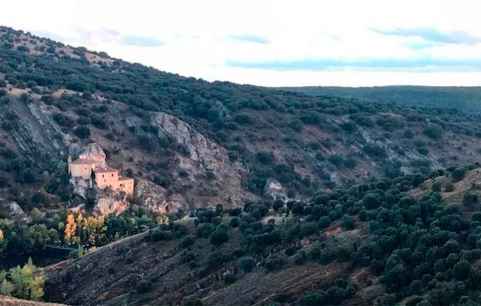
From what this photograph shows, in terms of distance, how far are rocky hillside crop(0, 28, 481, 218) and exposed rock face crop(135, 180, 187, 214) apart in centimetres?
27

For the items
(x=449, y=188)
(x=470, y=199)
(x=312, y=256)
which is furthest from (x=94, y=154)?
(x=470, y=199)

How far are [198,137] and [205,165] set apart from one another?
7.65 metres

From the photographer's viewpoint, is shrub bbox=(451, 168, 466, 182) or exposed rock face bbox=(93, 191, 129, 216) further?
exposed rock face bbox=(93, 191, 129, 216)

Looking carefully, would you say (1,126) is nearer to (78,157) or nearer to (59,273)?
(78,157)

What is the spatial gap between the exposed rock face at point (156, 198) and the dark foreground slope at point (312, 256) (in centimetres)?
3600

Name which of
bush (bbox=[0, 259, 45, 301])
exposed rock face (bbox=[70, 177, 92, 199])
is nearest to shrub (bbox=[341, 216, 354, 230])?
bush (bbox=[0, 259, 45, 301])

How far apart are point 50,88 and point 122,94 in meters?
14.6

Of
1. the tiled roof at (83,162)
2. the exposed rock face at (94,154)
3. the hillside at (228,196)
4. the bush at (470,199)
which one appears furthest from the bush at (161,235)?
the exposed rock face at (94,154)

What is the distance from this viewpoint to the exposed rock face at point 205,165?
445ft

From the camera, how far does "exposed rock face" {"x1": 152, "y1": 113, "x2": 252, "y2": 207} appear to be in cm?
13562

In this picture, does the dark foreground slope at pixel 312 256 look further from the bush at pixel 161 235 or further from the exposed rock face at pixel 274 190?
the exposed rock face at pixel 274 190

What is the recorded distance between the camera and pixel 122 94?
167m

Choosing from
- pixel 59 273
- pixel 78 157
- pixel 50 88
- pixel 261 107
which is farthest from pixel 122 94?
pixel 59 273

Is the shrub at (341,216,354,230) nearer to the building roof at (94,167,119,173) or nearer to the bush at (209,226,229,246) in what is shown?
the bush at (209,226,229,246)
